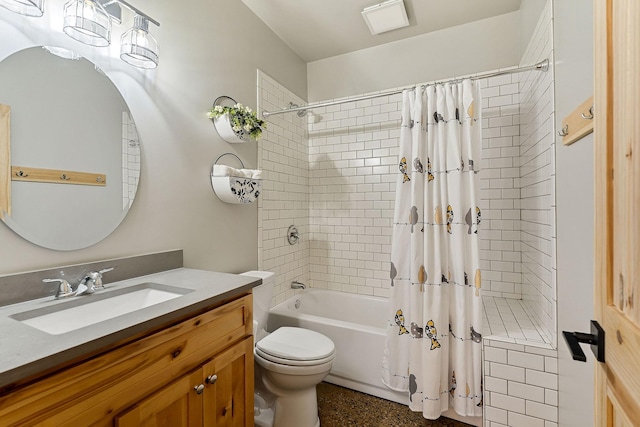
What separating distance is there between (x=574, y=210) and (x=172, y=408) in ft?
5.51

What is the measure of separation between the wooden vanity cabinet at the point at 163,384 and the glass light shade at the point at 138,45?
1169mm

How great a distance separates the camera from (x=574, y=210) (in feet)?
3.98

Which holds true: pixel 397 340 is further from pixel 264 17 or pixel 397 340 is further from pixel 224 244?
pixel 264 17

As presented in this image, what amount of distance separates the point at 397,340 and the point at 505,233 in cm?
120

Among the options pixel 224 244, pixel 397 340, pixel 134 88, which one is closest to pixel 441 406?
pixel 397 340

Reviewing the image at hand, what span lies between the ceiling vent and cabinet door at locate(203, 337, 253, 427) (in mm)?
2293

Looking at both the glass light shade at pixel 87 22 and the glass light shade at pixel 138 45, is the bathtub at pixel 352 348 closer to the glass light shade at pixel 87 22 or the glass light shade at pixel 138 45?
the glass light shade at pixel 138 45

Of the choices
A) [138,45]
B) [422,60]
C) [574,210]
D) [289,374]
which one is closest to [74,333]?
[289,374]

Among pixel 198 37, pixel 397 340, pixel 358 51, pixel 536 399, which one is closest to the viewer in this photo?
pixel 536 399

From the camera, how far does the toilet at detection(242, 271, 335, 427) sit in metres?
1.57

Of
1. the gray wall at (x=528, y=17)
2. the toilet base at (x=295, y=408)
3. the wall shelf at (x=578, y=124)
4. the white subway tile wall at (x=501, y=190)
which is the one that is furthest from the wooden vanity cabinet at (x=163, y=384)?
the gray wall at (x=528, y=17)

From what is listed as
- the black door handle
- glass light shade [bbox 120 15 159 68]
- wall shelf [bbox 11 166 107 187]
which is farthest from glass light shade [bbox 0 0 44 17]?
the black door handle

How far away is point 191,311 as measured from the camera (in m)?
0.99

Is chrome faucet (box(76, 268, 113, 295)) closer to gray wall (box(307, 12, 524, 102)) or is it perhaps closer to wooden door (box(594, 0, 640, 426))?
wooden door (box(594, 0, 640, 426))
